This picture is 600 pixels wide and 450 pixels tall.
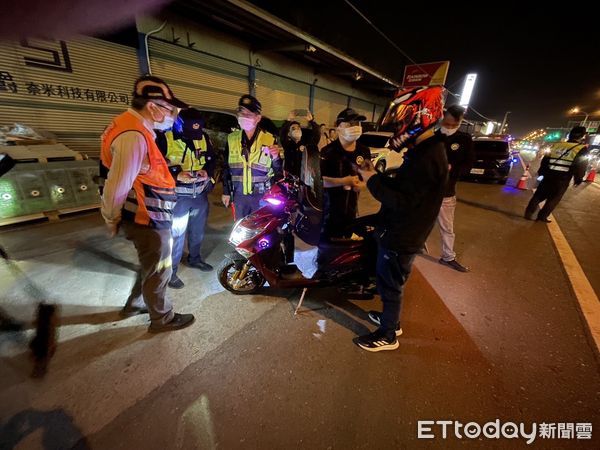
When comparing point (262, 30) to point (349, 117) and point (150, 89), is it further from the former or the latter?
point (150, 89)

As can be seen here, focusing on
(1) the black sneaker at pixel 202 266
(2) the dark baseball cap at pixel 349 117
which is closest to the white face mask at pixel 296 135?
(2) the dark baseball cap at pixel 349 117

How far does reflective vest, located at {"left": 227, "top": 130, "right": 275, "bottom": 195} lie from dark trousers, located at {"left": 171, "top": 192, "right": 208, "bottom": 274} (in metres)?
0.50

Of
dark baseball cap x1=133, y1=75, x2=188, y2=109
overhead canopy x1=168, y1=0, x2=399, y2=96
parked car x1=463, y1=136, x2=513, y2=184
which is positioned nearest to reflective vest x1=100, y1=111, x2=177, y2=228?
dark baseball cap x1=133, y1=75, x2=188, y2=109

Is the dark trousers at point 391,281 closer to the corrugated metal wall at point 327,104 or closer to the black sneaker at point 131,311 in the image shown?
the black sneaker at point 131,311

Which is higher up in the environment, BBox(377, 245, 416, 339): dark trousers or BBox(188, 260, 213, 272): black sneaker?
BBox(377, 245, 416, 339): dark trousers

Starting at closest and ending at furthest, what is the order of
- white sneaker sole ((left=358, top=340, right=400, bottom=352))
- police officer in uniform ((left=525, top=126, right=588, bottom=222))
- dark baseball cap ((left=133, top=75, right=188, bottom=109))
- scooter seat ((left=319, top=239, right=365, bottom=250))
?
dark baseball cap ((left=133, top=75, right=188, bottom=109)) < white sneaker sole ((left=358, top=340, right=400, bottom=352)) < scooter seat ((left=319, top=239, right=365, bottom=250)) < police officer in uniform ((left=525, top=126, right=588, bottom=222))

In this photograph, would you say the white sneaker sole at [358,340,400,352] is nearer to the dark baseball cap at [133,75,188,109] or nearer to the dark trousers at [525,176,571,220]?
the dark baseball cap at [133,75,188,109]

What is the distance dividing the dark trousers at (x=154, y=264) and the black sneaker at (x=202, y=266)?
1037mm

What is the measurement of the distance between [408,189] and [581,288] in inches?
144

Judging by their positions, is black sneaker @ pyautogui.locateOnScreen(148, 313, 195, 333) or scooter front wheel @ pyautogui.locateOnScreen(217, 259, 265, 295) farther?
scooter front wheel @ pyautogui.locateOnScreen(217, 259, 265, 295)

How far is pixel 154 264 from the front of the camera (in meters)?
2.22

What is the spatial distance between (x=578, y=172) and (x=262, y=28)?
33.7 ft

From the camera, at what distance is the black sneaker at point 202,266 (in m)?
3.54

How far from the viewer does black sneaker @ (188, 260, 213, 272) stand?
3.54 m
